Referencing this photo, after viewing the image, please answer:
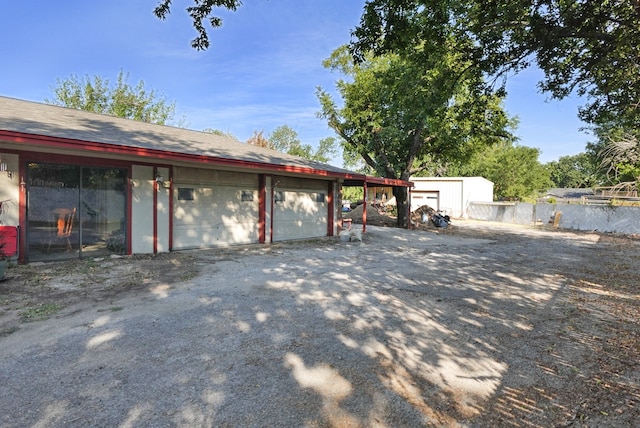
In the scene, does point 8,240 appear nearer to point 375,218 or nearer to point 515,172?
point 375,218

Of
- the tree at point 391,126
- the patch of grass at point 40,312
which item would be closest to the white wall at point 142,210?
the patch of grass at point 40,312

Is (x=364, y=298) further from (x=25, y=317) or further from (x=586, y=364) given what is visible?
(x=25, y=317)

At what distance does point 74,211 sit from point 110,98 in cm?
2010

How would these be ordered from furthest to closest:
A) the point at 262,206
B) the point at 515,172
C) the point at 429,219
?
the point at 515,172, the point at 429,219, the point at 262,206

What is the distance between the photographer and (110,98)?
76.7 ft

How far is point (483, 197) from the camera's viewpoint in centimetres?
2917

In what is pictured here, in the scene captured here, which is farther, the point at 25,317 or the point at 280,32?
the point at 280,32

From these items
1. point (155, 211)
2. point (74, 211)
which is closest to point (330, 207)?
point (155, 211)

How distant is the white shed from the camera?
27.6 m

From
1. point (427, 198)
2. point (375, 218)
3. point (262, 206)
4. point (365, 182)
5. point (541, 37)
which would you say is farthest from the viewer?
point (427, 198)

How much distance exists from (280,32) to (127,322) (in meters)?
11.2

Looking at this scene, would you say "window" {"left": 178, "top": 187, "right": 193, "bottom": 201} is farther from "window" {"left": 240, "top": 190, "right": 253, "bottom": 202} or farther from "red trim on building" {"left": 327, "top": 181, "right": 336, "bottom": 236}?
"red trim on building" {"left": 327, "top": 181, "right": 336, "bottom": 236}

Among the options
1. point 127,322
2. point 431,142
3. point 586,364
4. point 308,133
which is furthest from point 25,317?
point 308,133

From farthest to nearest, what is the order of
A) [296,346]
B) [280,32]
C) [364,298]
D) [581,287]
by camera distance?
[280,32] < [581,287] < [364,298] < [296,346]
